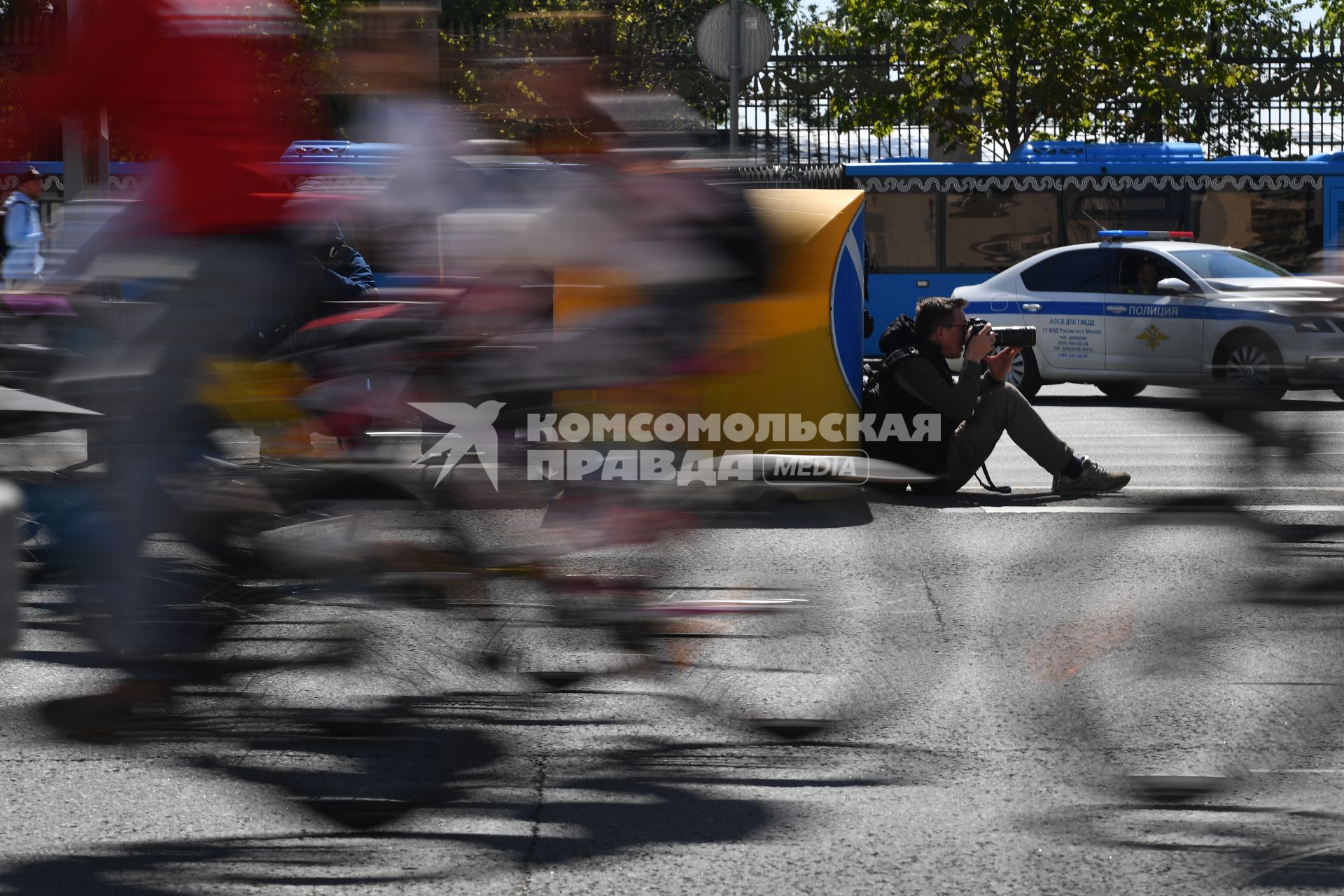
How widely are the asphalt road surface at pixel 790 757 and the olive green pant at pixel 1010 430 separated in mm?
3577

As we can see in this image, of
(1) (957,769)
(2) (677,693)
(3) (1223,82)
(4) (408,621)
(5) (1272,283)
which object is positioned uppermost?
(3) (1223,82)

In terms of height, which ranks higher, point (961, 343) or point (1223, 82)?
point (1223, 82)

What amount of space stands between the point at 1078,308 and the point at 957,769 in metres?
11.2

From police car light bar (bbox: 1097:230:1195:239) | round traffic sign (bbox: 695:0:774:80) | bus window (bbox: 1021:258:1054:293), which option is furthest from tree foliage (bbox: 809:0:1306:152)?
round traffic sign (bbox: 695:0:774:80)

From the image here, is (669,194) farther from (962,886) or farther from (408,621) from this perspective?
(962,886)

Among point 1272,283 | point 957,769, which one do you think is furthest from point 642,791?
point 1272,283

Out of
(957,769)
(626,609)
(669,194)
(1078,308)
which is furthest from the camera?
(1078,308)

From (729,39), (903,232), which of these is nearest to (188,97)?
(729,39)

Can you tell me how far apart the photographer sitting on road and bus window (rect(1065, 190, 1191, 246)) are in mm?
11352

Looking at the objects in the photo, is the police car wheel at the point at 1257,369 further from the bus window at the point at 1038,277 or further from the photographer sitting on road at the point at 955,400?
the bus window at the point at 1038,277

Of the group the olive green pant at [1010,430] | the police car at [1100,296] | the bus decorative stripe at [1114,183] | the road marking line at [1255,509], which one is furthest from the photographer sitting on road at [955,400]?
the bus decorative stripe at [1114,183]

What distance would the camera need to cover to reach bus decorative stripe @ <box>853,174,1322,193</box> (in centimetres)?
1917

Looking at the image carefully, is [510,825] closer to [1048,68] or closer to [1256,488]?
[1256,488]

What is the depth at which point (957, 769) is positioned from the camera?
4.16 metres
